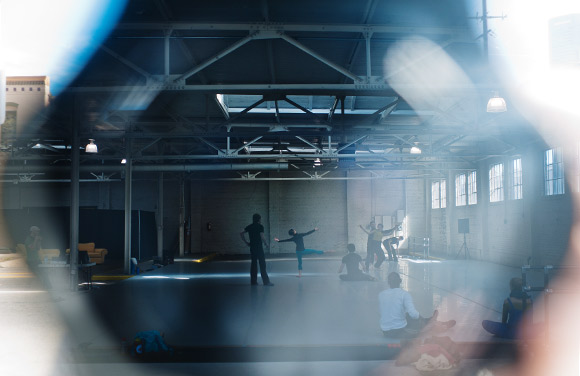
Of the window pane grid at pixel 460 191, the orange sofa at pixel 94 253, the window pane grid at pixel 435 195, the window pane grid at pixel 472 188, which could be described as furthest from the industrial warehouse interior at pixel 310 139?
the window pane grid at pixel 435 195

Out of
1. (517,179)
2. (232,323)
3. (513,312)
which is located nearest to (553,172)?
(517,179)

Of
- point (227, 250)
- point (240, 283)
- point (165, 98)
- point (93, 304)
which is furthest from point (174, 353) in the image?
point (227, 250)

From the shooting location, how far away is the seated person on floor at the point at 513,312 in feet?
21.9

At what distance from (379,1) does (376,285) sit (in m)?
7.25

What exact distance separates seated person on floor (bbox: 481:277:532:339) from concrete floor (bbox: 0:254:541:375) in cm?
15

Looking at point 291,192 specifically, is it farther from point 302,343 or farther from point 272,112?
point 302,343

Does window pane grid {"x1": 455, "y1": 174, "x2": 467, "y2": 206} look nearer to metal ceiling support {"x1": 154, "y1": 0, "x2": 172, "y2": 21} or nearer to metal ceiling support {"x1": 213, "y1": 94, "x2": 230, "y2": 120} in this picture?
metal ceiling support {"x1": 213, "y1": 94, "x2": 230, "y2": 120}

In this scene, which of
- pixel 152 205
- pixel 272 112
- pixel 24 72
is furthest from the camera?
pixel 152 205

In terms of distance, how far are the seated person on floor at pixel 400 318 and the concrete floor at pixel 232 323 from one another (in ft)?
0.69

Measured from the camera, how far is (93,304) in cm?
1016

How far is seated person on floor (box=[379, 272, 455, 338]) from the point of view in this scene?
21.9 ft

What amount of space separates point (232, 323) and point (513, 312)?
4.01 m

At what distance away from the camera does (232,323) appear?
7.99 metres

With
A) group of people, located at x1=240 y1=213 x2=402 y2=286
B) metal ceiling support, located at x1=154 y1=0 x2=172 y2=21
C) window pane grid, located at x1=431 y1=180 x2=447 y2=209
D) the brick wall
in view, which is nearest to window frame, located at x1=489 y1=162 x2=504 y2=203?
the brick wall
